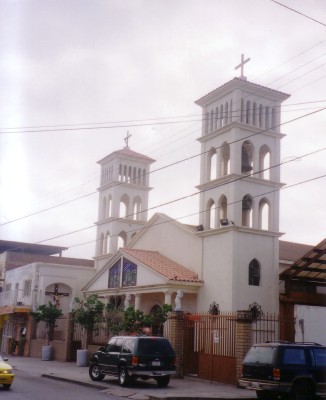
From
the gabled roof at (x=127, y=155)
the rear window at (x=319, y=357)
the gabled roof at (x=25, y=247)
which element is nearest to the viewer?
the rear window at (x=319, y=357)

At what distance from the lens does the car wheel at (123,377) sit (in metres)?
20.2

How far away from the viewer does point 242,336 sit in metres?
20.9

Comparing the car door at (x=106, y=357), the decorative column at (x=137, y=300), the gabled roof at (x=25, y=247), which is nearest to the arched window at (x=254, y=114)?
the decorative column at (x=137, y=300)

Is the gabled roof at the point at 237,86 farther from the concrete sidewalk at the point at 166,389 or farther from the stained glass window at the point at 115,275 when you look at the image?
the concrete sidewalk at the point at 166,389

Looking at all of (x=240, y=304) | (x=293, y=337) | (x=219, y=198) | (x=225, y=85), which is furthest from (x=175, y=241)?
(x=293, y=337)

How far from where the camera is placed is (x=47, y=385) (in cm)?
2023

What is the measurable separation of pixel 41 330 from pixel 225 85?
21.1 meters

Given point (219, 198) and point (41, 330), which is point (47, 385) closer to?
point (219, 198)

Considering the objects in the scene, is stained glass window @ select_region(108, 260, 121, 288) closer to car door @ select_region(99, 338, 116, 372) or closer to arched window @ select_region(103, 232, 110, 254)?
arched window @ select_region(103, 232, 110, 254)

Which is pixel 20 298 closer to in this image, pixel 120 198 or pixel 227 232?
pixel 120 198

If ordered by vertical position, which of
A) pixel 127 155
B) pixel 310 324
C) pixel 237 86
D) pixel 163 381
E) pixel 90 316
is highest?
pixel 127 155

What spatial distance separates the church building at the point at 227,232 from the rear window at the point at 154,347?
7567 millimetres

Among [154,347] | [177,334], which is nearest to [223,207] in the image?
[177,334]

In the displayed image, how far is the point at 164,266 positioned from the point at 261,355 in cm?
1585
